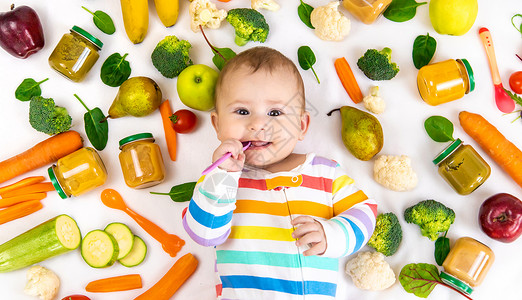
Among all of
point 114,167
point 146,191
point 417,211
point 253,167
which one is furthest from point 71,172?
point 417,211

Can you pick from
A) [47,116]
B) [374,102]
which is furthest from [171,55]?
[374,102]

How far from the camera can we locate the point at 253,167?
1776 mm

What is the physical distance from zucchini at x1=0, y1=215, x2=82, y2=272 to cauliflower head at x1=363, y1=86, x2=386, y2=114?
4.52ft

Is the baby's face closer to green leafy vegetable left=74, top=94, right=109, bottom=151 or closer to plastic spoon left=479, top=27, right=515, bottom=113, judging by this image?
green leafy vegetable left=74, top=94, right=109, bottom=151

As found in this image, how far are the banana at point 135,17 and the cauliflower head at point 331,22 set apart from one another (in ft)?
2.45

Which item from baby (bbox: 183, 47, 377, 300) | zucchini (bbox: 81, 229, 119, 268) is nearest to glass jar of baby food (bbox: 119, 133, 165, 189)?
zucchini (bbox: 81, 229, 119, 268)

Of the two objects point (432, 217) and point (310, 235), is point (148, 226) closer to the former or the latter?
point (310, 235)

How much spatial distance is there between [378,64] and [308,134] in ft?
1.37

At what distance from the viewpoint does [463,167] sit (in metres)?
1.90

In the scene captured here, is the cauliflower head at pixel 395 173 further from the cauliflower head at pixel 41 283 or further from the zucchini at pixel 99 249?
the cauliflower head at pixel 41 283

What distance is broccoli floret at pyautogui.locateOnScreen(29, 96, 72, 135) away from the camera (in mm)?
1975

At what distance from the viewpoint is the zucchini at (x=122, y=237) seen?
77.0 inches

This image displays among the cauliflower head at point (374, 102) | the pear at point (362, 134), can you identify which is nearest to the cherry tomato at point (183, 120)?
the pear at point (362, 134)

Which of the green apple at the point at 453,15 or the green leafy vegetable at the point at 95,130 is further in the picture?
the green leafy vegetable at the point at 95,130
